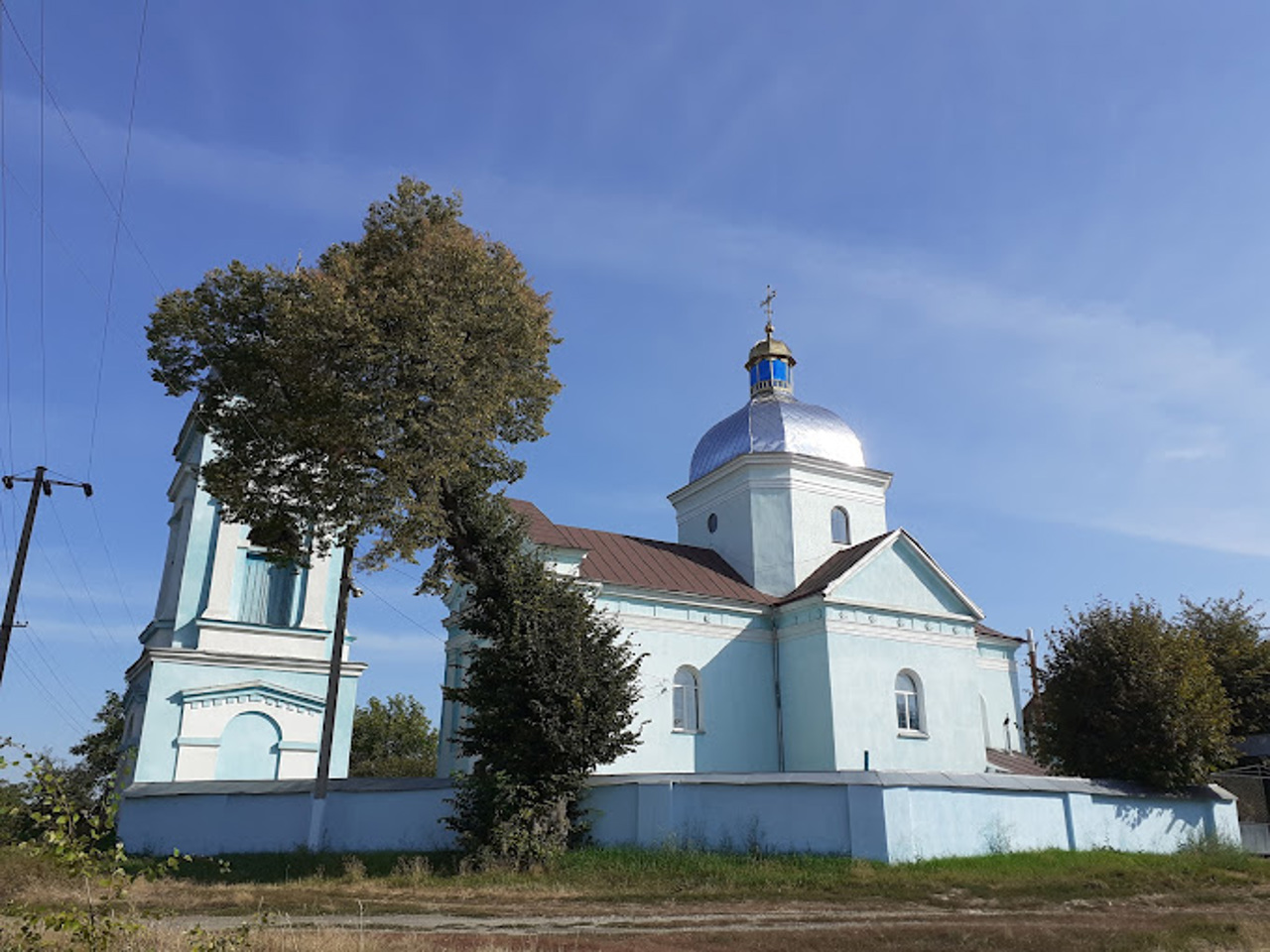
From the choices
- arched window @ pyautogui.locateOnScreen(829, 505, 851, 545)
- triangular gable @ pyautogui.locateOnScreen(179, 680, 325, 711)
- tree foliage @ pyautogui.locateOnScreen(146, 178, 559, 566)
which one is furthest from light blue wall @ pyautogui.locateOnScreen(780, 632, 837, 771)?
triangular gable @ pyautogui.locateOnScreen(179, 680, 325, 711)

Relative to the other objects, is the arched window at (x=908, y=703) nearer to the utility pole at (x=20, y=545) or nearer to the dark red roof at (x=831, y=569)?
the dark red roof at (x=831, y=569)

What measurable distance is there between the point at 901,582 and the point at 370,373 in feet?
52.0

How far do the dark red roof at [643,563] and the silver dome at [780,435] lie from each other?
3564 mm

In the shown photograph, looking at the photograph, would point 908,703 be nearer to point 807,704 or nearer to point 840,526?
point 807,704

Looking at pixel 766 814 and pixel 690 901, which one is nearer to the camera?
pixel 690 901

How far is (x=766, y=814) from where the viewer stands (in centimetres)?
1673

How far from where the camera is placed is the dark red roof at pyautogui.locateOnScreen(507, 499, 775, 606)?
979 inches

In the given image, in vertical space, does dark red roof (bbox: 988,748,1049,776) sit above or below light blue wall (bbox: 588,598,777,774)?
below

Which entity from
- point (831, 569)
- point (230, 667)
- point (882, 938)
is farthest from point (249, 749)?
point (882, 938)

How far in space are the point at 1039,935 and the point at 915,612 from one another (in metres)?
16.3

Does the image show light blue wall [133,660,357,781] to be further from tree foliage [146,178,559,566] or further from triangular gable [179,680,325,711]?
tree foliage [146,178,559,566]

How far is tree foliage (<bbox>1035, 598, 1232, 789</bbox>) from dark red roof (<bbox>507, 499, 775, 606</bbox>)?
25.8 feet

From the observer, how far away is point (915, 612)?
26.1m

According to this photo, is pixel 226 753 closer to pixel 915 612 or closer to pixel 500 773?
pixel 500 773
